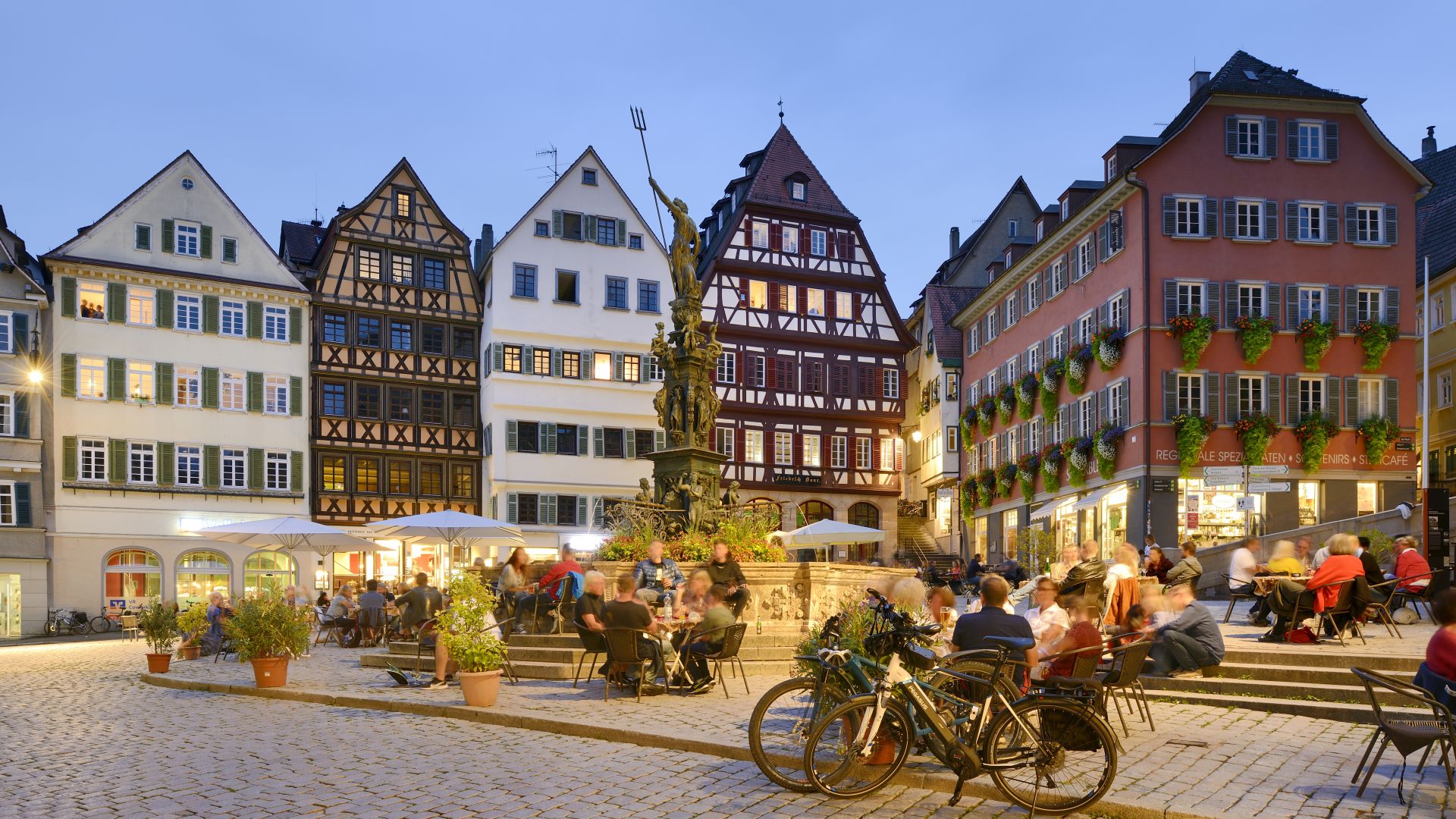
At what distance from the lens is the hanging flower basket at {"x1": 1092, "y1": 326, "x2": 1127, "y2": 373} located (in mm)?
35500

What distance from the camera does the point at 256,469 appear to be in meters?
41.6

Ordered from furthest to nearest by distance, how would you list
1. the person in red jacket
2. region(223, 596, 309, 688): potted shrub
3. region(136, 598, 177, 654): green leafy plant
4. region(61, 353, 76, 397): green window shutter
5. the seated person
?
1. region(61, 353, 76, 397): green window shutter
2. region(136, 598, 177, 654): green leafy plant
3. region(223, 596, 309, 688): potted shrub
4. the seated person
5. the person in red jacket

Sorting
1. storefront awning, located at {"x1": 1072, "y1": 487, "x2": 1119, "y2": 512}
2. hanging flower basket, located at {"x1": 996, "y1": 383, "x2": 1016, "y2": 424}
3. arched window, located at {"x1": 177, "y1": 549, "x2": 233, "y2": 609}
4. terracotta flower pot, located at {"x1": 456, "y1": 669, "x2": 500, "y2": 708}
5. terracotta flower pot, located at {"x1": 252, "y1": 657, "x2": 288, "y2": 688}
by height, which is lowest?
arched window, located at {"x1": 177, "y1": 549, "x2": 233, "y2": 609}

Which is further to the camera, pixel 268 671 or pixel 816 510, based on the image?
pixel 816 510

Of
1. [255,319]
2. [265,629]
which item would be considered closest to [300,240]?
[255,319]

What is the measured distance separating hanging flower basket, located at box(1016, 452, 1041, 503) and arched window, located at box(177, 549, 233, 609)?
82.2 ft

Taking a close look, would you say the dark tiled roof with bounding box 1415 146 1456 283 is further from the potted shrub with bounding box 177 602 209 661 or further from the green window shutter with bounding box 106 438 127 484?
the green window shutter with bounding box 106 438 127 484

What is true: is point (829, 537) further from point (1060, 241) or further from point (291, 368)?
point (291, 368)

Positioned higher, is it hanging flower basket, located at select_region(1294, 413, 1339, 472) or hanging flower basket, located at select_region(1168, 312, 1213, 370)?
hanging flower basket, located at select_region(1168, 312, 1213, 370)

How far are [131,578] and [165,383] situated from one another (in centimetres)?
596

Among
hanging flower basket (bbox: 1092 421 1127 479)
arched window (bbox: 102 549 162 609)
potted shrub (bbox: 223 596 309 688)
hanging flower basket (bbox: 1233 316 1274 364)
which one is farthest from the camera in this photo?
arched window (bbox: 102 549 162 609)

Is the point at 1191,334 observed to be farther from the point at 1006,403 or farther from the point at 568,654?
the point at 568,654

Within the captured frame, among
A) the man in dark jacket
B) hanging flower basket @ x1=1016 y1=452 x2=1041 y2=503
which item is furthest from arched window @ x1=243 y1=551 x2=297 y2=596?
the man in dark jacket

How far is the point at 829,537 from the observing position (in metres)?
28.0
